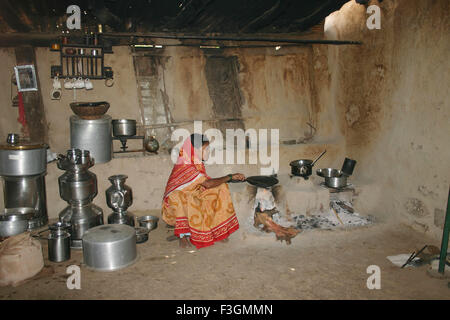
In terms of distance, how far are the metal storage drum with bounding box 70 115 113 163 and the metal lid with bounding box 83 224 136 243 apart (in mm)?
1700

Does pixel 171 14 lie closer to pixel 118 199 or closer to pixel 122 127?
pixel 122 127

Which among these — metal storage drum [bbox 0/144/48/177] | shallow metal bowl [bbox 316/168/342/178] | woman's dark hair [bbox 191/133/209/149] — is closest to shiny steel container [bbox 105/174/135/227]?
metal storage drum [bbox 0/144/48/177]

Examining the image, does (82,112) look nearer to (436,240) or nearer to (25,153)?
(25,153)

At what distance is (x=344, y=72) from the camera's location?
6.09m

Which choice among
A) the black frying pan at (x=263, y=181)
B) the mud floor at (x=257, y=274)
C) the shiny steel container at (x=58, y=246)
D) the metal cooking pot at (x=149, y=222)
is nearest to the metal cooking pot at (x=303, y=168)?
the black frying pan at (x=263, y=181)

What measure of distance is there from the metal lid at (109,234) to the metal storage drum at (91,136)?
66.9 inches

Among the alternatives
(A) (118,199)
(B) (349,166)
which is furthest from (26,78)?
(B) (349,166)

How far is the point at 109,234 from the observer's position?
3.63 metres

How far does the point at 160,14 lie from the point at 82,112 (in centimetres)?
219

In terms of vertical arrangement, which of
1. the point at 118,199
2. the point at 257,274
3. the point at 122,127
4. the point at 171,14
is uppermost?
the point at 171,14

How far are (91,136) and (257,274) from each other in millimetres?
3422

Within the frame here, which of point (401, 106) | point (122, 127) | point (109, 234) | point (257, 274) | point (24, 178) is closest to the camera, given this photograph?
point (257, 274)

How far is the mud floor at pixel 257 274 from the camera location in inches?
122
